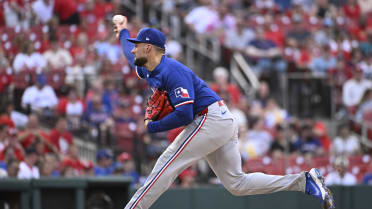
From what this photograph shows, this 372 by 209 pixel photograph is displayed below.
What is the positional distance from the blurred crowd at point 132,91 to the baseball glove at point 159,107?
113 inches

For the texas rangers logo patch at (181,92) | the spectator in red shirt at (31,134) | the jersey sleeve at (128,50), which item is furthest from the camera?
the spectator in red shirt at (31,134)

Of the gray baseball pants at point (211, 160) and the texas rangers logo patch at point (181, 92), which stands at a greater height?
the texas rangers logo patch at point (181, 92)

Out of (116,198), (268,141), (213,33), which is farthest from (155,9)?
(116,198)

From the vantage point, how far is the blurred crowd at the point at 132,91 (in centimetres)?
1122

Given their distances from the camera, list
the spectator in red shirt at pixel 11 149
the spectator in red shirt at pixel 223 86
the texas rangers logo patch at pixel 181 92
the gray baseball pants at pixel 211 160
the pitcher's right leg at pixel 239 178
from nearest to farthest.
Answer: the texas rangers logo patch at pixel 181 92
the gray baseball pants at pixel 211 160
the pitcher's right leg at pixel 239 178
the spectator in red shirt at pixel 11 149
the spectator in red shirt at pixel 223 86

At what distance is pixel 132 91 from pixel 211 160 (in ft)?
19.0

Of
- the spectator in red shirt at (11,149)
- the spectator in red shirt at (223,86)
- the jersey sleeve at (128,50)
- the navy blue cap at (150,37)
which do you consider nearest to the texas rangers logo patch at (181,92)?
the navy blue cap at (150,37)

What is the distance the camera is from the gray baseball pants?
6.71 metres

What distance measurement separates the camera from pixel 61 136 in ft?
37.7

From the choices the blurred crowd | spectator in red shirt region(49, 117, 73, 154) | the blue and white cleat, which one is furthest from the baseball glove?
spectator in red shirt region(49, 117, 73, 154)

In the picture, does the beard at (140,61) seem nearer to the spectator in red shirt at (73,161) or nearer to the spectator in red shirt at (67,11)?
the spectator in red shirt at (73,161)

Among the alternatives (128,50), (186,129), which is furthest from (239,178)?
(128,50)

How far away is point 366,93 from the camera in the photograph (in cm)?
1475

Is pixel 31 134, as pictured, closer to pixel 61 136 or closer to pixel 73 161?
pixel 61 136
